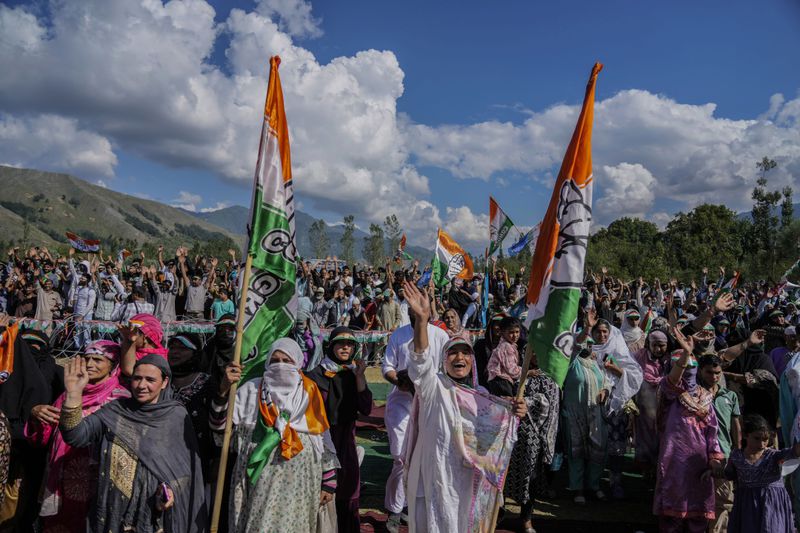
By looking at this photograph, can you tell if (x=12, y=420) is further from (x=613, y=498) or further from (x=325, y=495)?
(x=613, y=498)

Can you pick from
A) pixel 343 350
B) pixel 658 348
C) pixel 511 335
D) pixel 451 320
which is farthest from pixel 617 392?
pixel 343 350

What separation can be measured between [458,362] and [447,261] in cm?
731

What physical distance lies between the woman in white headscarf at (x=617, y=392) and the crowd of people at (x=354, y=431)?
0.7 inches

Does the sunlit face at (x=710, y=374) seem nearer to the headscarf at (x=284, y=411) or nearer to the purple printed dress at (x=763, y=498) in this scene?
the purple printed dress at (x=763, y=498)

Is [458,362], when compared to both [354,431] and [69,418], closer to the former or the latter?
[354,431]

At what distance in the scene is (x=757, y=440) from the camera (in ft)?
13.1

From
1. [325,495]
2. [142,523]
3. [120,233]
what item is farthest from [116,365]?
[120,233]

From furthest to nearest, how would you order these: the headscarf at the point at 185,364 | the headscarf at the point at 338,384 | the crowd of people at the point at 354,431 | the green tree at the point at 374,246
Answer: the green tree at the point at 374,246, the headscarf at the point at 338,384, the headscarf at the point at 185,364, the crowd of people at the point at 354,431

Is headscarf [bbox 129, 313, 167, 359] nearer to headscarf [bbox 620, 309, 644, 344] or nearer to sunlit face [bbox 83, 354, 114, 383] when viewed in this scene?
sunlit face [bbox 83, 354, 114, 383]

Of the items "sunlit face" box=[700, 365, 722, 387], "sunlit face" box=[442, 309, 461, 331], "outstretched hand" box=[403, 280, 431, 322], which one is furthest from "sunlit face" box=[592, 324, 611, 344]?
"outstretched hand" box=[403, 280, 431, 322]

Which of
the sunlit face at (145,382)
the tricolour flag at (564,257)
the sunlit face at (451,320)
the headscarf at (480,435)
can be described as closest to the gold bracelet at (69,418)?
the sunlit face at (145,382)

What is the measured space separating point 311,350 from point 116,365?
17.2 ft

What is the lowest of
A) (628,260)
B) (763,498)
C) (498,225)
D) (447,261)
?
(763,498)

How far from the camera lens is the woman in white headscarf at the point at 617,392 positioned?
19.2 feet
